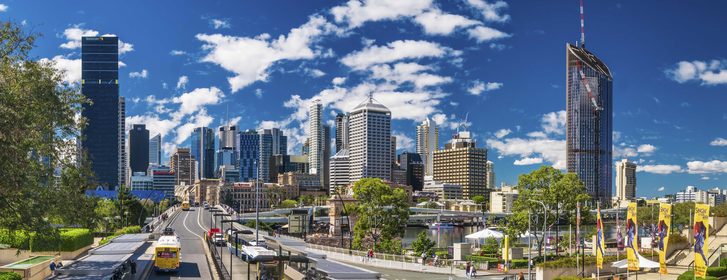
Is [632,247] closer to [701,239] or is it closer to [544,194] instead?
[701,239]

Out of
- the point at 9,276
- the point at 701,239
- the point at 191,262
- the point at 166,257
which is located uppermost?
the point at 701,239

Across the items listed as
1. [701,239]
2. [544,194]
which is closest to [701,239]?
[701,239]

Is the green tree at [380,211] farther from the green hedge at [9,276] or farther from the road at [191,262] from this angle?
the green hedge at [9,276]

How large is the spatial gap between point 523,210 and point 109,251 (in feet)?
134

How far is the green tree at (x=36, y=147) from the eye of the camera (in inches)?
1236

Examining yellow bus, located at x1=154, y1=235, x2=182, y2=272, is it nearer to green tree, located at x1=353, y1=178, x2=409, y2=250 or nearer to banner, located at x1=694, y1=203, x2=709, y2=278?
green tree, located at x1=353, y1=178, x2=409, y2=250

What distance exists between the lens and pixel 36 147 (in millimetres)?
38594

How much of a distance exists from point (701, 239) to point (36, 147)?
37569 mm

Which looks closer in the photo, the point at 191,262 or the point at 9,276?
the point at 9,276

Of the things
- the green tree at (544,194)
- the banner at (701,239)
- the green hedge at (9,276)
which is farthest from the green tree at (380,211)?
the green hedge at (9,276)

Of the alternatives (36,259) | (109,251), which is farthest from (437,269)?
(36,259)

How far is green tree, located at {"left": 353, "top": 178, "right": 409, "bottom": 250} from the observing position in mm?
78688

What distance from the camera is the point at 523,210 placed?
234 ft

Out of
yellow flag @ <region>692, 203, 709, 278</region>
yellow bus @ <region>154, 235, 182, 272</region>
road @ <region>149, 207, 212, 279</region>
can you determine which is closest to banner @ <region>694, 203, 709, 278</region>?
yellow flag @ <region>692, 203, 709, 278</region>
